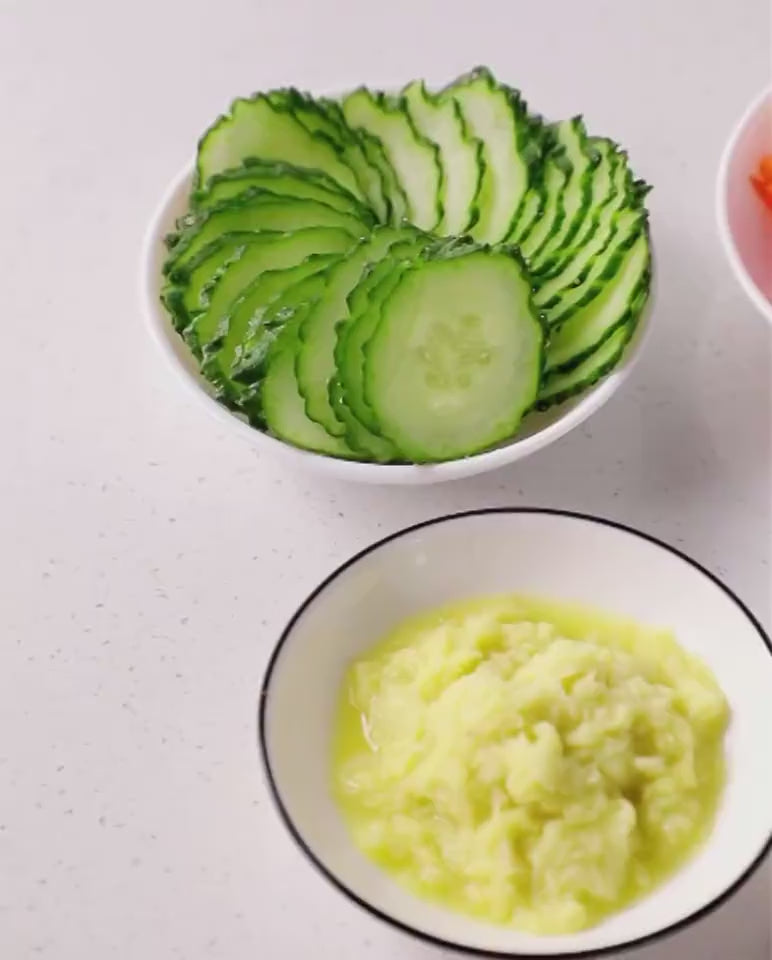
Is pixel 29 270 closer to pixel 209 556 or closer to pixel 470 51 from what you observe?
pixel 209 556

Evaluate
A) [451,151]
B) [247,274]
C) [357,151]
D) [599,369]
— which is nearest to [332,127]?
[357,151]

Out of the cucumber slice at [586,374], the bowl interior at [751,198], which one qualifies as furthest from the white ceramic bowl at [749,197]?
the cucumber slice at [586,374]

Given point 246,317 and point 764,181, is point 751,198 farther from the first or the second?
point 246,317

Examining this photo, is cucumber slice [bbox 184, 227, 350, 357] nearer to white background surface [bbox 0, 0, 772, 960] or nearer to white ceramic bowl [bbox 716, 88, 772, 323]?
white background surface [bbox 0, 0, 772, 960]

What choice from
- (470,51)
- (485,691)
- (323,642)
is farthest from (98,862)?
(470,51)

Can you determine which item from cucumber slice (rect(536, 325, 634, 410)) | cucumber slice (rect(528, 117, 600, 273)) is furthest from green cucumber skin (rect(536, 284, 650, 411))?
cucumber slice (rect(528, 117, 600, 273))
